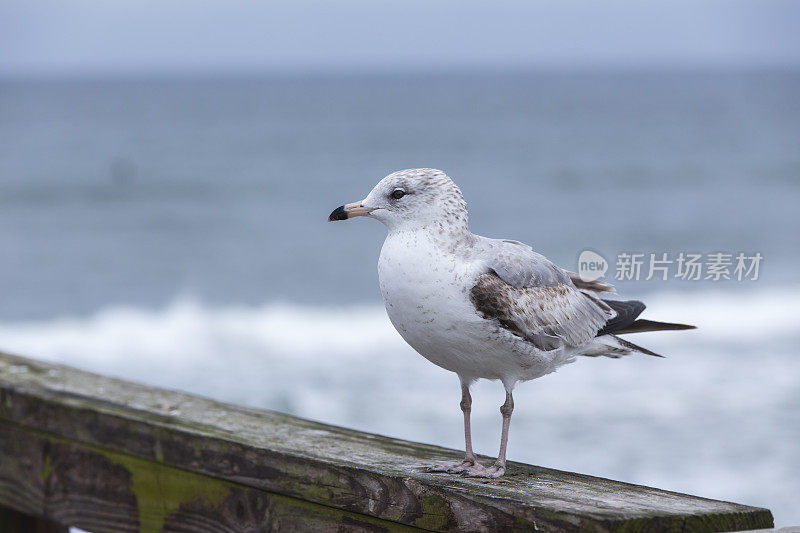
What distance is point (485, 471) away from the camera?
2.16 meters

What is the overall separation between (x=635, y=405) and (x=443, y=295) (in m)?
6.85

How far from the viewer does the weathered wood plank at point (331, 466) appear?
1.70 meters

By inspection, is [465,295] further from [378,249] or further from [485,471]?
[378,249]

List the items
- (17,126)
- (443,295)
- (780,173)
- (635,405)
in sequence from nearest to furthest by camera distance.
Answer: (443,295) → (635,405) → (780,173) → (17,126)

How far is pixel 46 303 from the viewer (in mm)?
14891

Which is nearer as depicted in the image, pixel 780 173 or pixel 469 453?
pixel 469 453

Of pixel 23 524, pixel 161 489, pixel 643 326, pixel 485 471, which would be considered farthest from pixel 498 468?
pixel 23 524

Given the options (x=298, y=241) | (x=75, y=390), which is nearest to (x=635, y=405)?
(x=75, y=390)

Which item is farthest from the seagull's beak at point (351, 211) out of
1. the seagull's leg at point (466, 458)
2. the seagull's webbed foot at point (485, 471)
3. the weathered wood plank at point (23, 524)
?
the weathered wood plank at point (23, 524)

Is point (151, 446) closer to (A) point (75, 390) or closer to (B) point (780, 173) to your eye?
(A) point (75, 390)

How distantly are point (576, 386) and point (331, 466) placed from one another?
24.0ft

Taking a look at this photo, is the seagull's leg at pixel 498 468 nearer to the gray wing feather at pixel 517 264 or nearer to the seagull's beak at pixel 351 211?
the gray wing feather at pixel 517 264

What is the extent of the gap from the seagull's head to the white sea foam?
17.1 ft

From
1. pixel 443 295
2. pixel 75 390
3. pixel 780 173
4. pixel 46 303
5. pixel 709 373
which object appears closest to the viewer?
pixel 443 295
